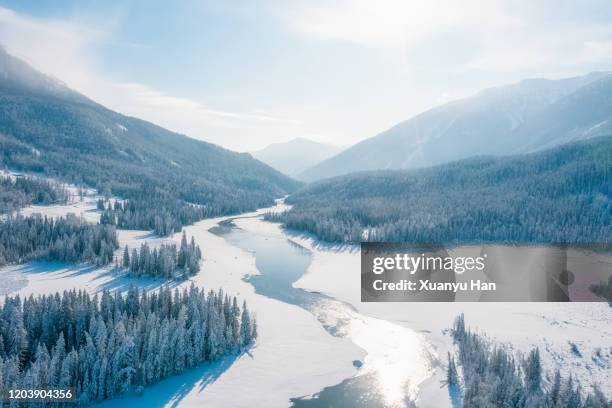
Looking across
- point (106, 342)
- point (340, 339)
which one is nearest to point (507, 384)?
point (340, 339)

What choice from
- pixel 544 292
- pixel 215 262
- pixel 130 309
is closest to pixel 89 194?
pixel 215 262

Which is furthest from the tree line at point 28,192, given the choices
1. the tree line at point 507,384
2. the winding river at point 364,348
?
the tree line at point 507,384

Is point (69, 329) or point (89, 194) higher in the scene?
point (89, 194)

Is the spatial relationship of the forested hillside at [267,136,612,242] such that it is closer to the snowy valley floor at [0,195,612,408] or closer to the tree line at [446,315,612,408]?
the snowy valley floor at [0,195,612,408]

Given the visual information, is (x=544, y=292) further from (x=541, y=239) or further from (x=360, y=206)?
(x=360, y=206)

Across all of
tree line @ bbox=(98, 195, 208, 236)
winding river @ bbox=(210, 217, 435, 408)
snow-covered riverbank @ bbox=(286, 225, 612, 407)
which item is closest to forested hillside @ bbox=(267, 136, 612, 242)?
tree line @ bbox=(98, 195, 208, 236)

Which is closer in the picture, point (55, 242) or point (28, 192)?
point (55, 242)

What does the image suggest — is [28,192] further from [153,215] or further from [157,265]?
[157,265]
